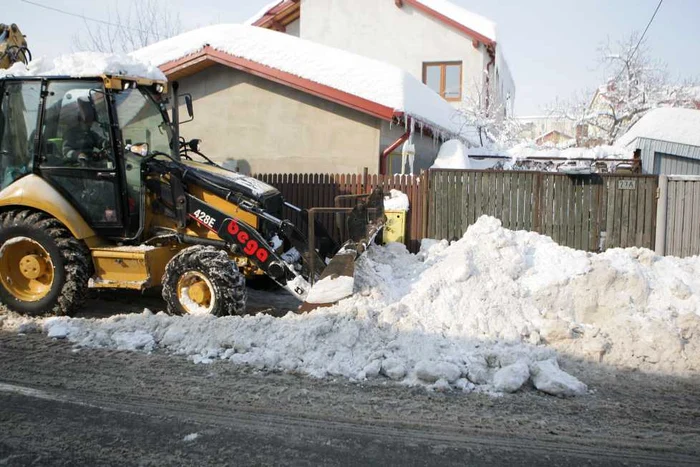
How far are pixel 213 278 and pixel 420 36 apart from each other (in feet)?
66.8

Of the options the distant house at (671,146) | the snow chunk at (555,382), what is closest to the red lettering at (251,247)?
the snow chunk at (555,382)

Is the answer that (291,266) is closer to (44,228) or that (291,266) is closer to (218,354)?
(218,354)

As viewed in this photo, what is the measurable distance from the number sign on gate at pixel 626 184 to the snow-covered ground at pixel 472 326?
2.72 metres

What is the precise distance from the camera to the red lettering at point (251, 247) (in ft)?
Result: 22.7

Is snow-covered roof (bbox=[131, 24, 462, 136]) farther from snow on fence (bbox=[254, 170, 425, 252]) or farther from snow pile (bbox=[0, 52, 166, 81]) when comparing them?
snow pile (bbox=[0, 52, 166, 81])

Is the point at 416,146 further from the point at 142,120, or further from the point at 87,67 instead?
the point at 87,67

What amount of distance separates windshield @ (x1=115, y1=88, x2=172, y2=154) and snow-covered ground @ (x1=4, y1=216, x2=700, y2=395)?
2.35 meters

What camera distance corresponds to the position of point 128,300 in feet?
27.2

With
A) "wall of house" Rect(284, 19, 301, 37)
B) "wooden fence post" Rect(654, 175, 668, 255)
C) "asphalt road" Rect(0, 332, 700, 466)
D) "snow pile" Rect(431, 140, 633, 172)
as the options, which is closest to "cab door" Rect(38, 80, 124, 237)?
"asphalt road" Rect(0, 332, 700, 466)

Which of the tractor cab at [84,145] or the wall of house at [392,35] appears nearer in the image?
the tractor cab at [84,145]

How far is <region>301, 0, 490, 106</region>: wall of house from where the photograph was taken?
24.1 metres

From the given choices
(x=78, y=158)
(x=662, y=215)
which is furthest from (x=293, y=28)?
(x=78, y=158)

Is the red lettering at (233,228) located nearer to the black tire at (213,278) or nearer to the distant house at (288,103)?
the black tire at (213,278)

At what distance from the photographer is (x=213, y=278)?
6570 mm
